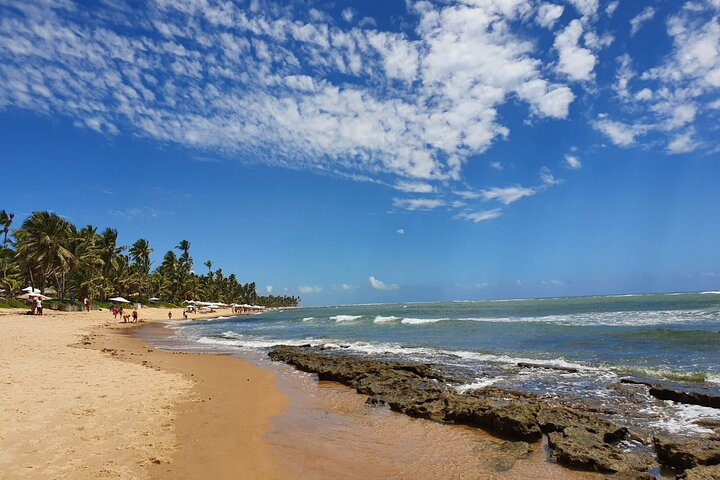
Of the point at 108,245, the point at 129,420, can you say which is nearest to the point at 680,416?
the point at 129,420

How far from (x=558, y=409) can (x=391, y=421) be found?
3.70 meters

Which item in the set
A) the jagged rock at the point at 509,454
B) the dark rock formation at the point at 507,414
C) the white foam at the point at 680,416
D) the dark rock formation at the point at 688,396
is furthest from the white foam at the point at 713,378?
the jagged rock at the point at 509,454

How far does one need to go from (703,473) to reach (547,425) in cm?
272

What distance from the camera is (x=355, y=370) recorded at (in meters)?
14.1

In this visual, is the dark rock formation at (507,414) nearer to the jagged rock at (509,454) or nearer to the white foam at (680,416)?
the jagged rock at (509,454)

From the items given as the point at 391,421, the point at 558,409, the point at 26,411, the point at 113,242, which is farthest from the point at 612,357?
the point at 113,242

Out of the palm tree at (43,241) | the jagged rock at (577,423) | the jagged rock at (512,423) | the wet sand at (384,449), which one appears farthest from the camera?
the palm tree at (43,241)

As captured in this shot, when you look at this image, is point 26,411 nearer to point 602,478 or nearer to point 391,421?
point 391,421

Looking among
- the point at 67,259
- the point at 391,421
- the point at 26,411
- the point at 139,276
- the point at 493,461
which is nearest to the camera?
the point at 493,461

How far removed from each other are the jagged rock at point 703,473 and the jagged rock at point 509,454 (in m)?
→ 2.11

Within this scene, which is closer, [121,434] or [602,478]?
[602,478]

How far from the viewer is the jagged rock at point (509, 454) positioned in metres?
6.35

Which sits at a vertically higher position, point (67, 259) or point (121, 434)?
point (67, 259)

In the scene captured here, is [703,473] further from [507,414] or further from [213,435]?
[213,435]
